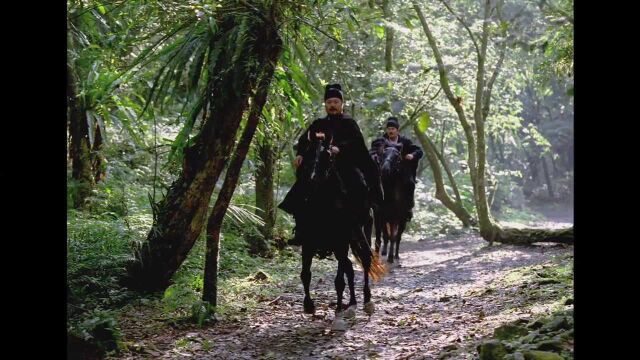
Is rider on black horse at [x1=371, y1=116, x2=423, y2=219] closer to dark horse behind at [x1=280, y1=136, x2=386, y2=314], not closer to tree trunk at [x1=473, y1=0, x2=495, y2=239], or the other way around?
tree trunk at [x1=473, y1=0, x2=495, y2=239]

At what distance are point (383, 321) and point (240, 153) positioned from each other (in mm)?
2517

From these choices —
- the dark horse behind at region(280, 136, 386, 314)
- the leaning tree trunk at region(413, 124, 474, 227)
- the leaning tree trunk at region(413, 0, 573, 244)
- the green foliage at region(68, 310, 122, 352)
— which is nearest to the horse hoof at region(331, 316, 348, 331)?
the dark horse behind at region(280, 136, 386, 314)

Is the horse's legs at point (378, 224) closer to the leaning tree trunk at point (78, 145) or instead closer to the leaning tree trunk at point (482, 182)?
the leaning tree trunk at point (482, 182)

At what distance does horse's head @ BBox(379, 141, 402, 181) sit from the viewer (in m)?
11.2

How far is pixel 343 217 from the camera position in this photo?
7.02 metres

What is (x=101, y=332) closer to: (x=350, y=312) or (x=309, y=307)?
(x=309, y=307)

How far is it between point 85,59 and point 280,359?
4407 millimetres

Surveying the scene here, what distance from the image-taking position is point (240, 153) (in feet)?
21.6

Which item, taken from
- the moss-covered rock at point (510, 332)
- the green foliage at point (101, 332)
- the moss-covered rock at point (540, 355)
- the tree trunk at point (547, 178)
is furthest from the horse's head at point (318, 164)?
the tree trunk at point (547, 178)

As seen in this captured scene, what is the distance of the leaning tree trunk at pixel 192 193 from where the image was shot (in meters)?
6.89
